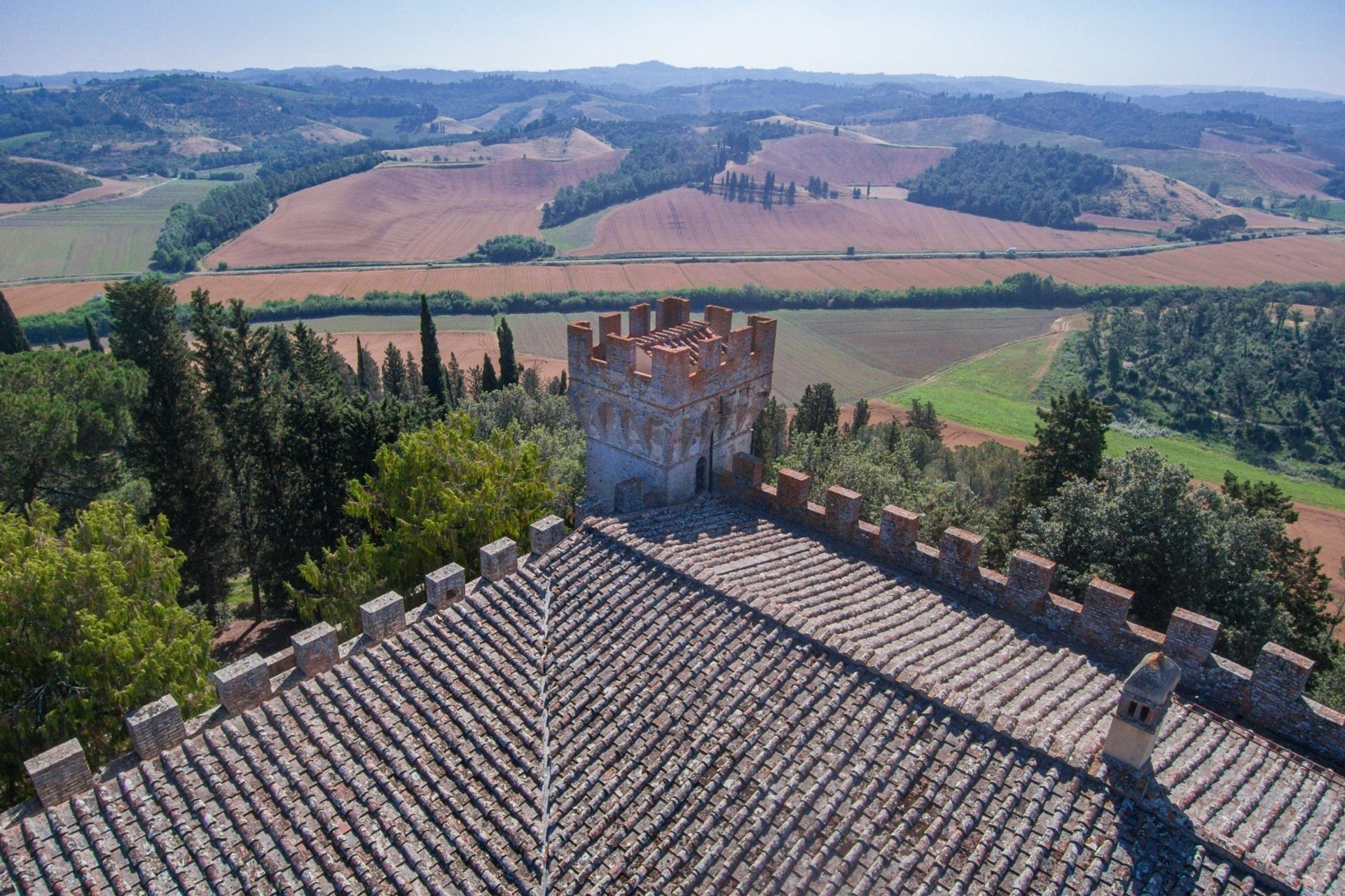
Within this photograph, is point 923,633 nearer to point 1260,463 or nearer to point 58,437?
point 58,437

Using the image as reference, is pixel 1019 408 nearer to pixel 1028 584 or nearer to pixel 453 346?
pixel 453 346

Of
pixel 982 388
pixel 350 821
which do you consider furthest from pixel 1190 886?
pixel 982 388

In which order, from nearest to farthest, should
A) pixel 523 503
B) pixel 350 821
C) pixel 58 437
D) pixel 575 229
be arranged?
pixel 350 821
pixel 523 503
pixel 58 437
pixel 575 229

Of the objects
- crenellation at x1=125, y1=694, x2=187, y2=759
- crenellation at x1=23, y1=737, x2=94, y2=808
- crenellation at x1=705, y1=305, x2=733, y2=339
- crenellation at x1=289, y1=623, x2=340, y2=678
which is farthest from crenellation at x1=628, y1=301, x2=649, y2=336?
crenellation at x1=23, y1=737, x2=94, y2=808

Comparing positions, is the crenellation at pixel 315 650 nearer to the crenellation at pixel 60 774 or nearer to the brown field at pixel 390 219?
the crenellation at pixel 60 774

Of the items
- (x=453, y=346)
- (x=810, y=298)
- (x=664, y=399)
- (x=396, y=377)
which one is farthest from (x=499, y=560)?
(x=810, y=298)

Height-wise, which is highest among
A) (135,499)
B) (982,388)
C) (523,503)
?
(523,503)

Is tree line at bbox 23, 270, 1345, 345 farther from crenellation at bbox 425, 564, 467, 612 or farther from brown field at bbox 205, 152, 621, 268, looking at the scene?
crenellation at bbox 425, 564, 467, 612
